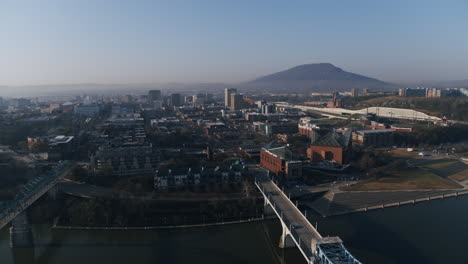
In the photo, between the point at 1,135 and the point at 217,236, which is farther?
the point at 1,135

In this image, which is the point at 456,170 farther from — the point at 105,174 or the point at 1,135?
the point at 1,135

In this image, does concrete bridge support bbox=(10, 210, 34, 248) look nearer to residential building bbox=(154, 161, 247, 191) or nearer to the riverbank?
residential building bbox=(154, 161, 247, 191)

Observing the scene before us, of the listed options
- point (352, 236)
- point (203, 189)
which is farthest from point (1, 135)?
point (352, 236)

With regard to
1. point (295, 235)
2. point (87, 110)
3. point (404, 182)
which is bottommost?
point (404, 182)

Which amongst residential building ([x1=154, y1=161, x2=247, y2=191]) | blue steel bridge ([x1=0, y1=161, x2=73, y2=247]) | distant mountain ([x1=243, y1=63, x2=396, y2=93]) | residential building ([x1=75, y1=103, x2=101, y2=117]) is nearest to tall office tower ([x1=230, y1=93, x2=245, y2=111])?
residential building ([x1=75, y1=103, x2=101, y2=117])

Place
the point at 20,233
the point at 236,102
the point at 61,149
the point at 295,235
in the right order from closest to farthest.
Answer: the point at 295,235, the point at 20,233, the point at 61,149, the point at 236,102

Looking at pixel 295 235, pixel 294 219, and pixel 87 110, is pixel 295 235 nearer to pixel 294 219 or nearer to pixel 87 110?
pixel 294 219

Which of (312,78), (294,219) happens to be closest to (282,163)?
(294,219)

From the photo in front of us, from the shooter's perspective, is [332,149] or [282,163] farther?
[332,149]
